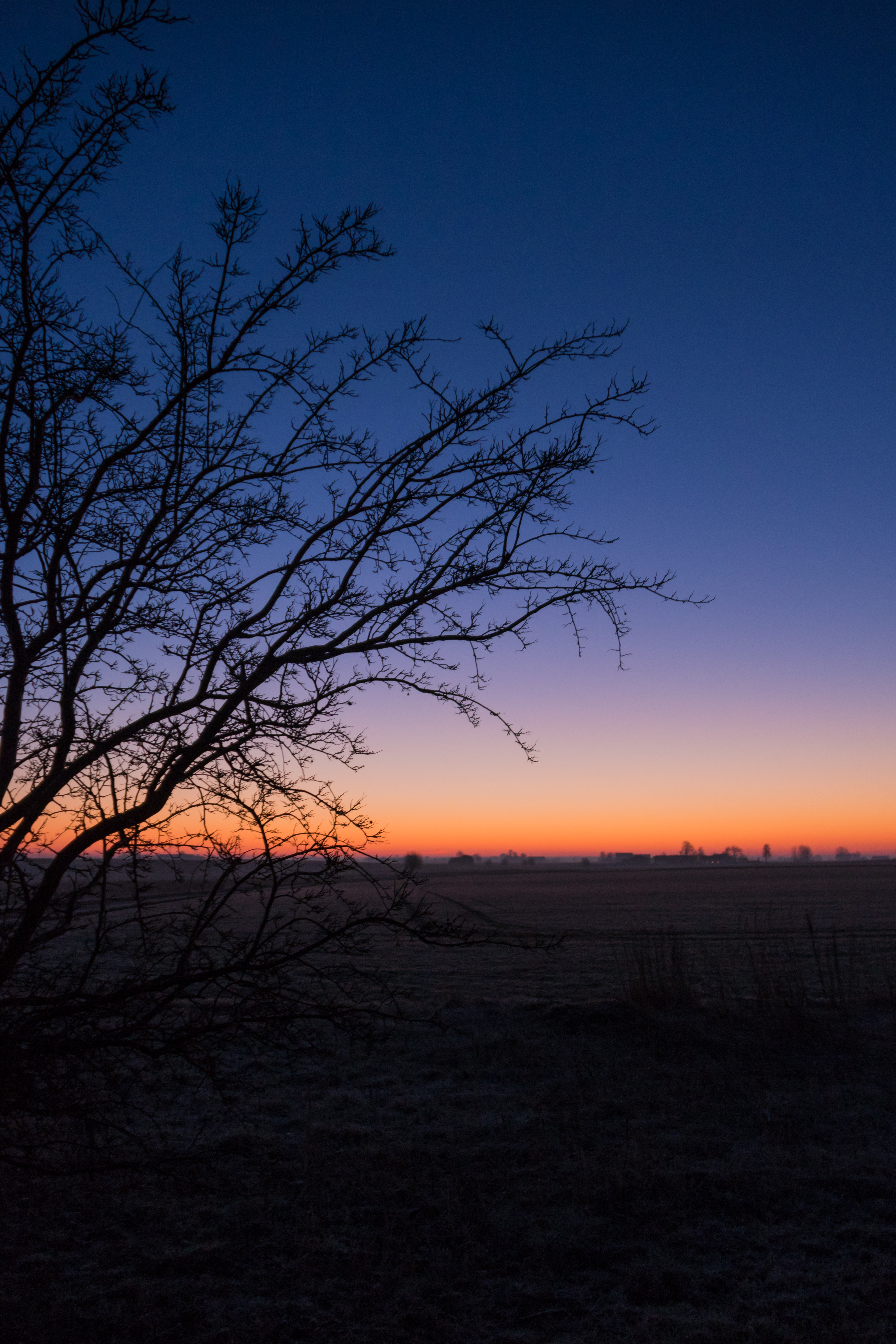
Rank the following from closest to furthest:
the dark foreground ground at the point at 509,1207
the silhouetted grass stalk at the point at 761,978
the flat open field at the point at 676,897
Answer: the dark foreground ground at the point at 509,1207
the silhouetted grass stalk at the point at 761,978
the flat open field at the point at 676,897

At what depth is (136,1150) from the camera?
5957 millimetres

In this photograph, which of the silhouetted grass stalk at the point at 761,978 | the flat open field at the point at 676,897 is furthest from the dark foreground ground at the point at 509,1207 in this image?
the flat open field at the point at 676,897

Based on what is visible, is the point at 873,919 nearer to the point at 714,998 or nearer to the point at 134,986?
the point at 714,998

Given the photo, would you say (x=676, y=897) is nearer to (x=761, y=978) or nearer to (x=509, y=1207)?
(x=761, y=978)

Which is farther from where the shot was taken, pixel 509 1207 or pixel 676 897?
pixel 676 897

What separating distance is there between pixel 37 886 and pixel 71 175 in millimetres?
3025

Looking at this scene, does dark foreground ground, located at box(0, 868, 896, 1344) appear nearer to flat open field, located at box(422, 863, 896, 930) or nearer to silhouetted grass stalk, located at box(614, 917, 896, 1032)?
silhouetted grass stalk, located at box(614, 917, 896, 1032)

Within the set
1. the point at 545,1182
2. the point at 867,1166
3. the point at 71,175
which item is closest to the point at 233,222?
the point at 71,175

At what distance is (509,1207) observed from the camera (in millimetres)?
5035

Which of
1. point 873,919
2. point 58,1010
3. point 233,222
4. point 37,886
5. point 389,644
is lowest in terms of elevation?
point 873,919

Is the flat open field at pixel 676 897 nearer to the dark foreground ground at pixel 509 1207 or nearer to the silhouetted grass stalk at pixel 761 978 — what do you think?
the silhouetted grass stalk at pixel 761 978

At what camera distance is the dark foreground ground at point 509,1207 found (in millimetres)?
3893

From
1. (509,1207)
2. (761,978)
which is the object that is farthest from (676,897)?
(509,1207)

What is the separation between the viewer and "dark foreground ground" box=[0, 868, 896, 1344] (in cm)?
389
